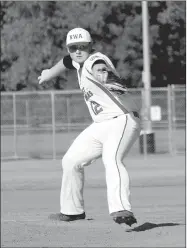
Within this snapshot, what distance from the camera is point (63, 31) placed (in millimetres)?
44812

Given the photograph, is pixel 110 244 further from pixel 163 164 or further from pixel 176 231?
pixel 163 164

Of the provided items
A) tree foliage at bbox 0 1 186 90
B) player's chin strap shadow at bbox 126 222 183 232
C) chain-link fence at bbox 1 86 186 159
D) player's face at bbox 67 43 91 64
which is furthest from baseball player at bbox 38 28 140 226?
tree foliage at bbox 0 1 186 90

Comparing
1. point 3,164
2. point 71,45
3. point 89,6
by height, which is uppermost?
point 89,6

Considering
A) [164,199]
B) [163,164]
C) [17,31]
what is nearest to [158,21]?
[17,31]

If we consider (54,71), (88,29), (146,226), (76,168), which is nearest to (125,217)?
(146,226)

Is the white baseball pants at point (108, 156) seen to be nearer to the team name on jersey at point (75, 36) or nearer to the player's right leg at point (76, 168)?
the player's right leg at point (76, 168)

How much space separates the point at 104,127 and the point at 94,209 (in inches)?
120

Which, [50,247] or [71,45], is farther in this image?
[71,45]

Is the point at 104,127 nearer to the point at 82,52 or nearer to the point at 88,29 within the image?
the point at 82,52

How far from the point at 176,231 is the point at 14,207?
4.00m

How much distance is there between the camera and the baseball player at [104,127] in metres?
8.62

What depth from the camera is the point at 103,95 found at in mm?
8797

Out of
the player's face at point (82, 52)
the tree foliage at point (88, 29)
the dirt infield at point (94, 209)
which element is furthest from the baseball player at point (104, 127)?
the tree foliage at point (88, 29)

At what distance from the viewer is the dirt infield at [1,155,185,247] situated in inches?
317
